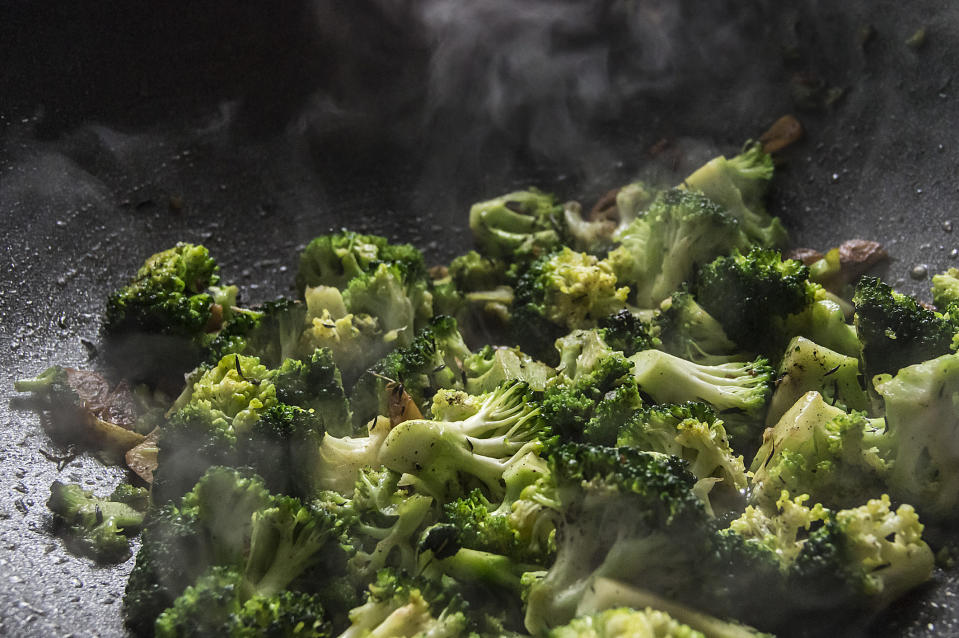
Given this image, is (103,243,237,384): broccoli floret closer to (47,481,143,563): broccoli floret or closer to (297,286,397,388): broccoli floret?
(297,286,397,388): broccoli floret

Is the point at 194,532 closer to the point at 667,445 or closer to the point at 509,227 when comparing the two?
the point at 667,445

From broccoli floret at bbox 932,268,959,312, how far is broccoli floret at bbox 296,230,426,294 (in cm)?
170

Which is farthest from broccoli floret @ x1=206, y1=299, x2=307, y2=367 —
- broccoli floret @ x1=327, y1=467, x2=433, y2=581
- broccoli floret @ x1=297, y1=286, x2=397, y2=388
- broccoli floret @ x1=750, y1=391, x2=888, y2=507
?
broccoli floret @ x1=750, y1=391, x2=888, y2=507

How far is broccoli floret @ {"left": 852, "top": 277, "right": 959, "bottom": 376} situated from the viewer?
7.19 ft

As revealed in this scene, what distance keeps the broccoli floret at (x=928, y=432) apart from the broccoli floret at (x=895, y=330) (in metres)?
0.21

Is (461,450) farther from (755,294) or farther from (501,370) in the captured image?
(755,294)

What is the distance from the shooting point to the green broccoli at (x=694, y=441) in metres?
2.12

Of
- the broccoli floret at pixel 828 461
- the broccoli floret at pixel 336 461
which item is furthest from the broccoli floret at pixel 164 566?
the broccoli floret at pixel 828 461

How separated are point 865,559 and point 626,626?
61cm

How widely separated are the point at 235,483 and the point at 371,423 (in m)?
0.55

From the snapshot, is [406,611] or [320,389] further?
[320,389]

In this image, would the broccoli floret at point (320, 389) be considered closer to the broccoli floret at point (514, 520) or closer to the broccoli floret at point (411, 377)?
the broccoli floret at point (411, 377)

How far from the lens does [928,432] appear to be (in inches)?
76.9

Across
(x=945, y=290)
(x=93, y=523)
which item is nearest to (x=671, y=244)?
(x=945, y=290)
